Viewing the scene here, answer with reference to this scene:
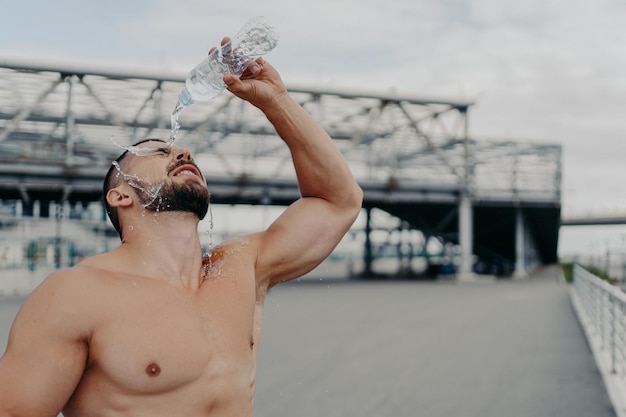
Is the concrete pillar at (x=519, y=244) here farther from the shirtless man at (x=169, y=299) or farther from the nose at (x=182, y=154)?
the nose at (x=182, y=154)

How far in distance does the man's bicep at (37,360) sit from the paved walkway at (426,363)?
4401mm

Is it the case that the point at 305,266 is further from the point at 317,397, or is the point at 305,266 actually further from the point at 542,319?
the point at 542,319

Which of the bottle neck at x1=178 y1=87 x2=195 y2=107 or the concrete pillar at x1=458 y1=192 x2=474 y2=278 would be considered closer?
the bottle neck at x1=178 y1=87 x2=195 y2=107

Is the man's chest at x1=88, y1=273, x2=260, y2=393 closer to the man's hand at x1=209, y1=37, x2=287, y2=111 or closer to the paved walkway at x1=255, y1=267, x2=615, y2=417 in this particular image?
the man's hand at x1=209, y1=37, x2=287, y2=111

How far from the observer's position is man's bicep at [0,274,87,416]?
1615 mm

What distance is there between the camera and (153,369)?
1771mm

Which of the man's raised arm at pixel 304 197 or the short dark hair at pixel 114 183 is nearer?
the short dark hair at pixel 114 183

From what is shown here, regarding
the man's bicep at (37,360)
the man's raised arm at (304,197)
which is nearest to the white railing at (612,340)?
the man's raised arm at (304,197)

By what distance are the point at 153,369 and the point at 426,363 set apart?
22.7ft

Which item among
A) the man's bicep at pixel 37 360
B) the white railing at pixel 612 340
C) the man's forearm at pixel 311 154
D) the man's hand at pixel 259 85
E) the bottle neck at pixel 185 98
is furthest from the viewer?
the white railing at pixel 612 340

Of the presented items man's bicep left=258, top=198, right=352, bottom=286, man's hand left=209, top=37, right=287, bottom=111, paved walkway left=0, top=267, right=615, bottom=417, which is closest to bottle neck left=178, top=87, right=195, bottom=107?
man's hand left=209, top=37, right=287, bottom=111

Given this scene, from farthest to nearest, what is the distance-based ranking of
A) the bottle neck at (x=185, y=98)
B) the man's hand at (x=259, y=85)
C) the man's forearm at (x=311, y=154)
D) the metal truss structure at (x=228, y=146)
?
the metal truss structure at (x=228, y=146), the bottle neck at (x=185, y=98), the man's forearm at (x=311, y=154), the man's hand at (x=259, y=85)

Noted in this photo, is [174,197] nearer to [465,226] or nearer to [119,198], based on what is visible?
[119,198]

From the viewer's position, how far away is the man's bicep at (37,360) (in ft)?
5.30
